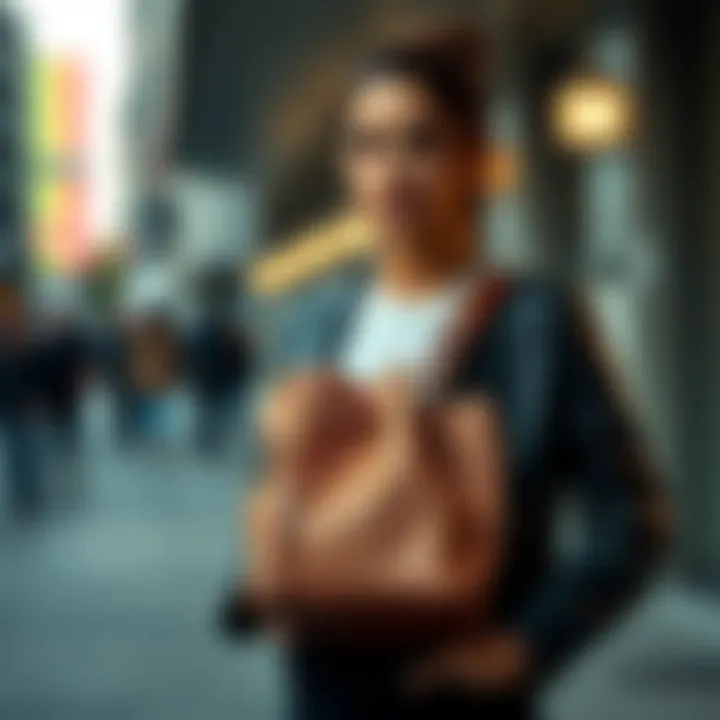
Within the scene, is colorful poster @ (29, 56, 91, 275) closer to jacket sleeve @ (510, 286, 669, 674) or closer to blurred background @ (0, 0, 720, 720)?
blurred background @ (0, 0, 720, 720)

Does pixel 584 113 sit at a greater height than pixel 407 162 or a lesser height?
greater

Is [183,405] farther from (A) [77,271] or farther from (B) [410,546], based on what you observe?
(B) [410,546]

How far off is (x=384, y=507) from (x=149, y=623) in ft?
A: 1.28

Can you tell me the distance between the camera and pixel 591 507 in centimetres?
63

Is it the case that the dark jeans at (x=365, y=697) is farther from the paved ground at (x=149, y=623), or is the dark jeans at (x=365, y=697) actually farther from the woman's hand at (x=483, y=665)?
the paved ground at (x=149, y=623)

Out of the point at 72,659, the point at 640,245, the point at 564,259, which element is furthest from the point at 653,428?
the point at 72,659

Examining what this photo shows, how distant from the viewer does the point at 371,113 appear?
0.65 m

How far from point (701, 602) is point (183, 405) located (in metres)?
0.24

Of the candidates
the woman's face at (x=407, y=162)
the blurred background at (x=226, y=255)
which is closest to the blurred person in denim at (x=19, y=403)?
the blurred background at (x=226, y=255)

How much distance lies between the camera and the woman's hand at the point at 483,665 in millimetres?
625

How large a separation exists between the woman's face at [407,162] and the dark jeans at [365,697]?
143 millimetres

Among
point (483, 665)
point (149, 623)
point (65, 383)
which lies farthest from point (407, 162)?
point (149, 623)

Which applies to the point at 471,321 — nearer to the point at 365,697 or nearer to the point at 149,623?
the point at 365,697

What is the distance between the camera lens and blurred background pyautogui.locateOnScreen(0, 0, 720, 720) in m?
0.73
